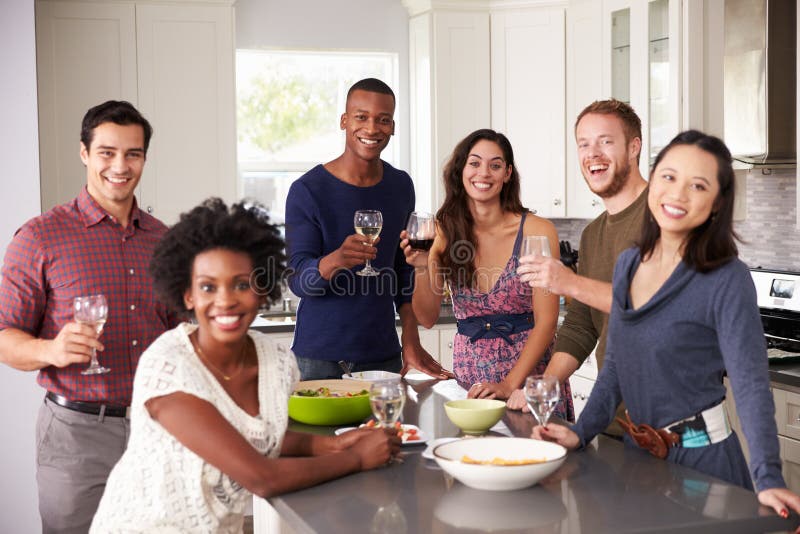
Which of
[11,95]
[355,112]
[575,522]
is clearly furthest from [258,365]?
[11,95]

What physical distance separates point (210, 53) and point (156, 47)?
0.89 ft

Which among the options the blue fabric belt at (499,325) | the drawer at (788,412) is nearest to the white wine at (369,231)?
the blue fabric belt at (499,325)

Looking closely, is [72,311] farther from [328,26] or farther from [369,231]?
[328,26]

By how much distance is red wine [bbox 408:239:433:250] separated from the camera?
2693 millimetres

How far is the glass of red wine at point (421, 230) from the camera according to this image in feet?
8.79

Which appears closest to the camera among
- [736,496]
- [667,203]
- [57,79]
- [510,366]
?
[736,496]

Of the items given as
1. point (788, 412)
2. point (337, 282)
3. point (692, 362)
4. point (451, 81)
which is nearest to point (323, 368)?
point (337, 282)

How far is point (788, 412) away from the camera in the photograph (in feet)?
11.5

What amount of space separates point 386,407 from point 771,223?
2.96 metres

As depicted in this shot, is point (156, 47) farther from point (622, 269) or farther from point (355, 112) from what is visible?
point (622, 269)

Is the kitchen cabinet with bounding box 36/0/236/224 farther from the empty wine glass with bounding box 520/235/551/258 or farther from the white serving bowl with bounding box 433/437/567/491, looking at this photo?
the white serving bowl with bounding box 433/437/567/491

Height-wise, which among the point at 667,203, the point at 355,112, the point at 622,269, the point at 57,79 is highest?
the point at 57,79

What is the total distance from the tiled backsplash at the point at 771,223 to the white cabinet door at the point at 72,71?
311 cm

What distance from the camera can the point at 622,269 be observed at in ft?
7.13
